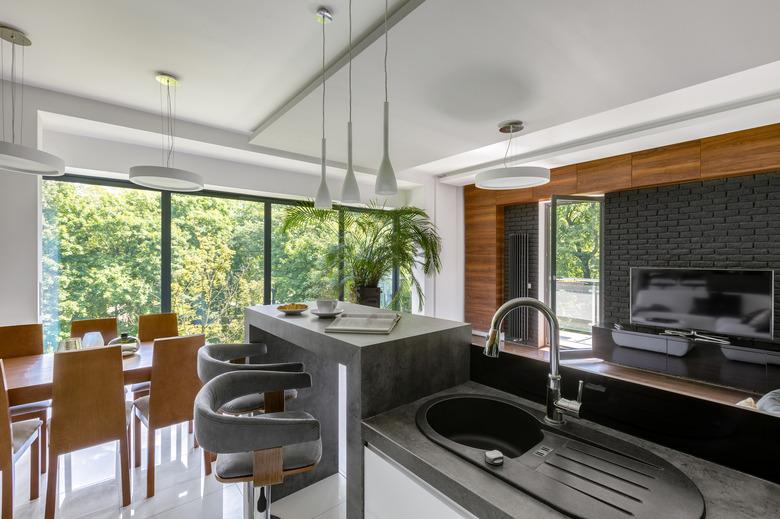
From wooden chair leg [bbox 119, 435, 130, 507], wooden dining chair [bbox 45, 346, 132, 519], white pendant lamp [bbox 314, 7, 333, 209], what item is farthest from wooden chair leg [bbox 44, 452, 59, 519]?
white pendant lamp [bbox 314, 7, 333, 209]

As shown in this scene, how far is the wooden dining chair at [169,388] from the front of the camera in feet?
6.96

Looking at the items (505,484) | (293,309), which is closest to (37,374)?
(293,309)

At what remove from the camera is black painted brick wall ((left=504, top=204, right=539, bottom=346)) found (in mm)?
5641

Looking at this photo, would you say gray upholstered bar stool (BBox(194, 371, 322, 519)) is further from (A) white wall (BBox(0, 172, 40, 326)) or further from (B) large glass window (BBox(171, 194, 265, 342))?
(B) large glass window (BBox(171, 194, 265, 342))

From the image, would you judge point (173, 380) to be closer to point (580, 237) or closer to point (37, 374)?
point (37, 374)

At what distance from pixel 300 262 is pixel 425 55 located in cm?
338

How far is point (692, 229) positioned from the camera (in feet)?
13.4

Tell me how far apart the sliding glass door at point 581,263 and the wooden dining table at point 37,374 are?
4.62 m

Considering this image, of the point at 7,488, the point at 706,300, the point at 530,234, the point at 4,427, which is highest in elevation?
the point at 530,234

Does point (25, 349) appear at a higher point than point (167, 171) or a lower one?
lower

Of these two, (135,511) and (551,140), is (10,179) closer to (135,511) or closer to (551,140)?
(135,511)

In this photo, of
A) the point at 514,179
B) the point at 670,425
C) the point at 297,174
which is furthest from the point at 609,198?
the point at 670,425

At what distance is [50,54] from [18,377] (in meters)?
2.03

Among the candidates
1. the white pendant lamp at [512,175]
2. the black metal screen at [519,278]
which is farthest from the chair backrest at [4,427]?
the black metal screen at [519,278]
